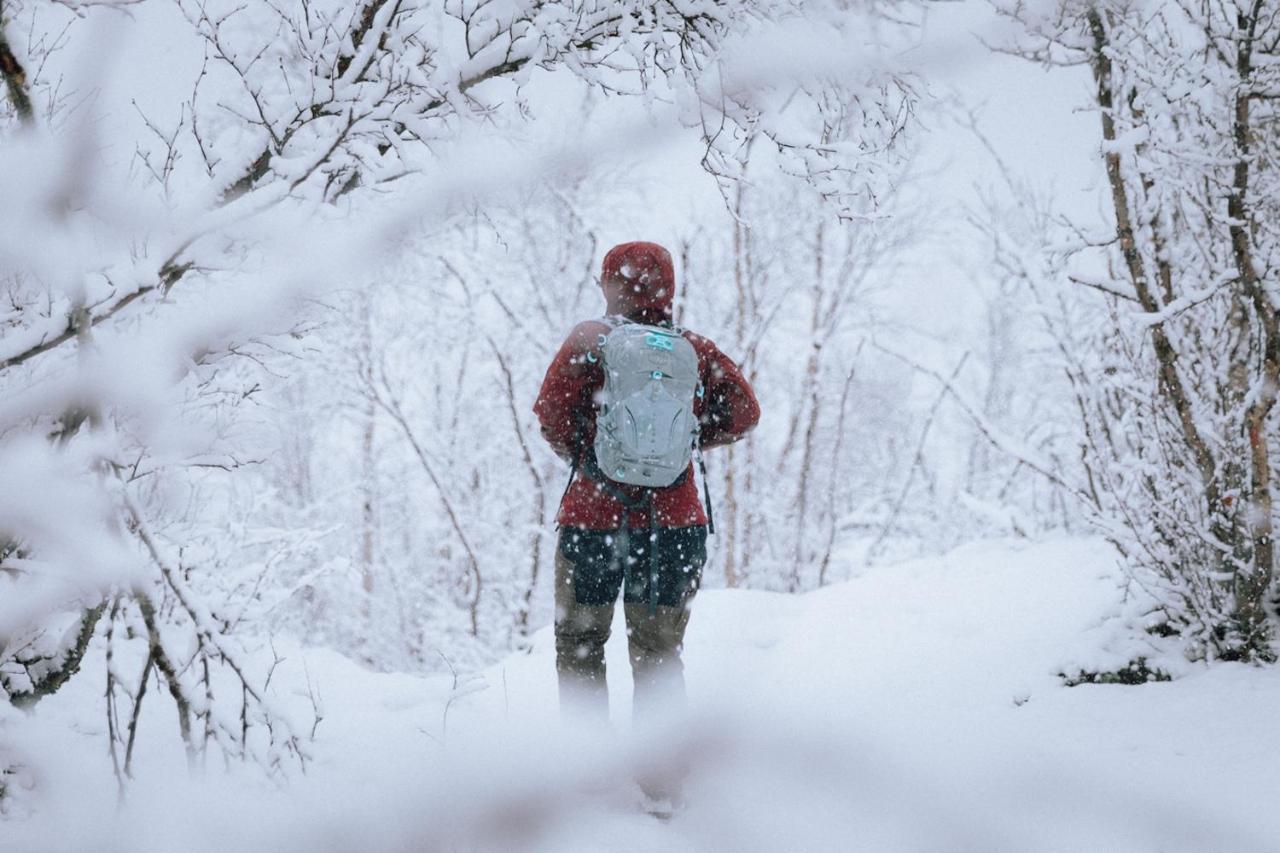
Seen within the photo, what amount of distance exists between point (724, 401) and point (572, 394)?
559 millimetres

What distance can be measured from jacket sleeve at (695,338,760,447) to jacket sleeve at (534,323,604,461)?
0.40 m

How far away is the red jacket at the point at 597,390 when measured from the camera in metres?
2.33

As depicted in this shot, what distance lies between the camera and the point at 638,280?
2391mm

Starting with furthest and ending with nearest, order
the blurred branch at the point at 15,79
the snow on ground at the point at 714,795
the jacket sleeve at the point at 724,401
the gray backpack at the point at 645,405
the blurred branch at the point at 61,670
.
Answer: the jacket sleeve at the point at 724,401 → the gray backpack at the point at 645,405 → the blurred branch at the point at 61,670 → the blurred branch at the point at 15,79 → the snow on ground at the point at 714,795

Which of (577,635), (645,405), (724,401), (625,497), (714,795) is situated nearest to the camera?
(714,795)

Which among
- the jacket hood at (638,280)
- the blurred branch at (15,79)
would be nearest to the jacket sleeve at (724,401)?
the jacket hood at (638,280)

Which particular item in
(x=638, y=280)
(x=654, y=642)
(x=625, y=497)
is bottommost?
(x=654, y=642)

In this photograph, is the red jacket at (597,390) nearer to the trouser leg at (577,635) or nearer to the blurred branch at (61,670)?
the trouser leg at (577,635)

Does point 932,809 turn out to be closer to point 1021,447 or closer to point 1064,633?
point 1021,447

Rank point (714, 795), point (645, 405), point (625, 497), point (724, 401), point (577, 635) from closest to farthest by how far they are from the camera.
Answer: point (714, 795) → point (645, 405) → point (625, 497) → point (577, 635) → point (724, 401)

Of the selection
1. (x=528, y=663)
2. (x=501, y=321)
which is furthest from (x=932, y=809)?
(x=501, y=321)

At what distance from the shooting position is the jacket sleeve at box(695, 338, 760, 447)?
2.54 m

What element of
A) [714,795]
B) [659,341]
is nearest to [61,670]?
[659,341]

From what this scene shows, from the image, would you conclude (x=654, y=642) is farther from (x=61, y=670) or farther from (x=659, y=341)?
(x=61, y=670)
